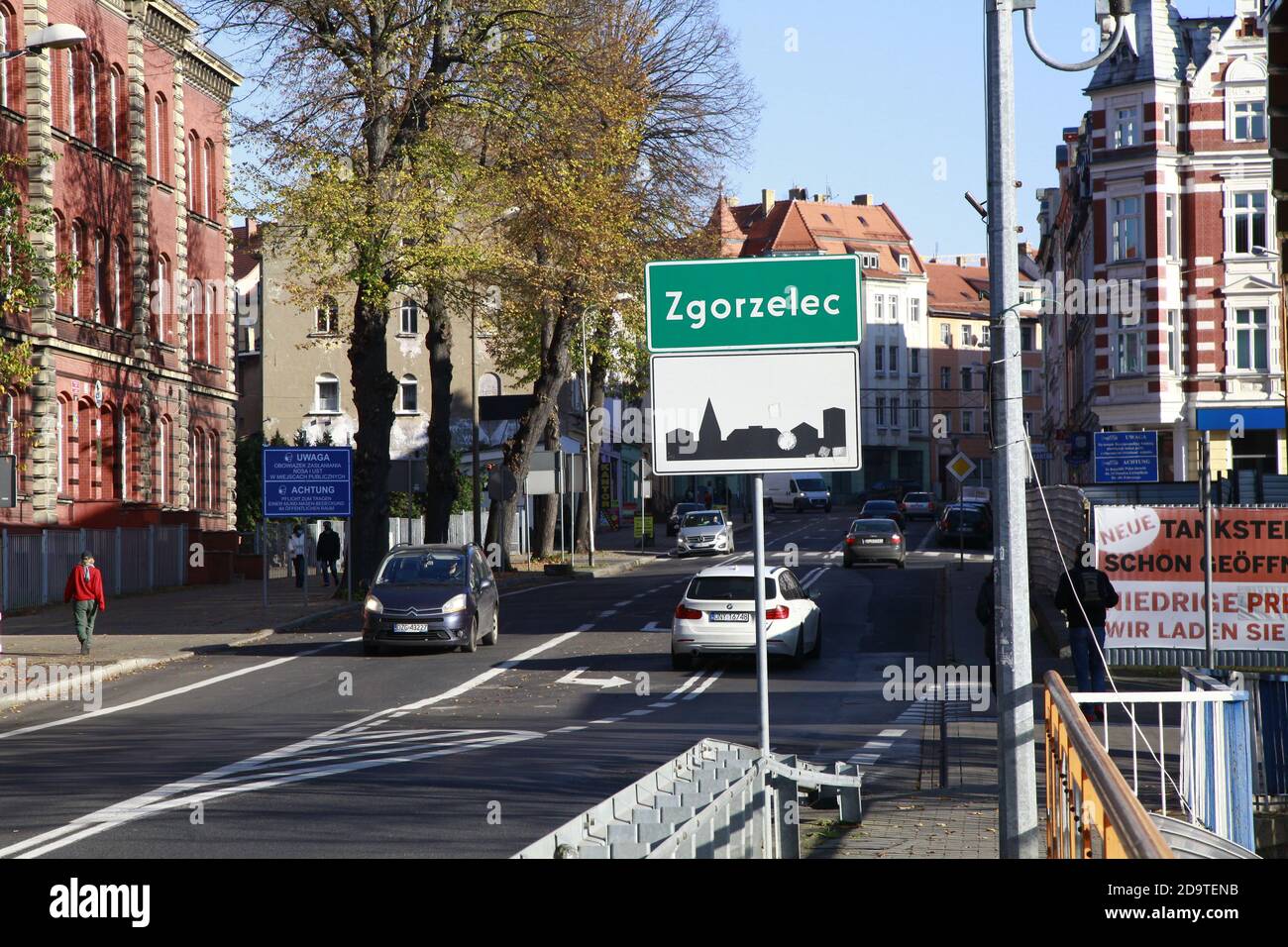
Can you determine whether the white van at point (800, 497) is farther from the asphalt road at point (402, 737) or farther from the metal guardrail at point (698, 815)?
the metal guardrail at point (698, 815)

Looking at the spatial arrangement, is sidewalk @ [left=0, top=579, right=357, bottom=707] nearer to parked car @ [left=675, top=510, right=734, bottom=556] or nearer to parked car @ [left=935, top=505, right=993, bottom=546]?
parked car @ [left=675, top=510, right=734, bottom=556]

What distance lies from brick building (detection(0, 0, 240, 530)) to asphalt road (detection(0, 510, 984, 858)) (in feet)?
40.2

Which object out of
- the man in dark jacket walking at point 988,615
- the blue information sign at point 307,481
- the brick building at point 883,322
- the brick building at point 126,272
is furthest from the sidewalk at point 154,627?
the brick building at point 883,322

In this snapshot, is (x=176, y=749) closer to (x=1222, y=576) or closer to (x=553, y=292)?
(x=1222, y=576)

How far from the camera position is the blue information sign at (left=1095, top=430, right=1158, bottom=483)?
38719 mm

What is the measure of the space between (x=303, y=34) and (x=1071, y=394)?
5267 cm

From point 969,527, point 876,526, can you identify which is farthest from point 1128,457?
point 969,527

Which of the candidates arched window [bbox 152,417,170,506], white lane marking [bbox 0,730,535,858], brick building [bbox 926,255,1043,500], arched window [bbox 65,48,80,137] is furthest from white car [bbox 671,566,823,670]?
brick building [bbox 926,255,1043,500]

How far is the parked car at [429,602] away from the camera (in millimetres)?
26016

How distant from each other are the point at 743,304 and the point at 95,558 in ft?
107

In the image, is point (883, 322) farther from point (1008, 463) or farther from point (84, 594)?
point (1008, 463)

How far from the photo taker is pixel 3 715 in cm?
1961

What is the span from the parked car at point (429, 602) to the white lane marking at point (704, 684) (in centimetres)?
443
